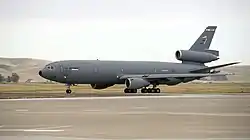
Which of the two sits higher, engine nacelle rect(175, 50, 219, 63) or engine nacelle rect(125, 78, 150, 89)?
engine nacelle rect(175, 50, 219, 63)

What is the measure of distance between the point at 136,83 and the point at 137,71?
76.6 inches

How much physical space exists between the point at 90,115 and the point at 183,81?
1756 cm

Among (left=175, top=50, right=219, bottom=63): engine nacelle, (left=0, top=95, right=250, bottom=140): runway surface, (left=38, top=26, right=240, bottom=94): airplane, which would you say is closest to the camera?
(left=0, top=95, right=250, bottom=140): runway surface

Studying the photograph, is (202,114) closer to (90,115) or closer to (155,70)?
(90,115)

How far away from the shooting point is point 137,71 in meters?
27.5

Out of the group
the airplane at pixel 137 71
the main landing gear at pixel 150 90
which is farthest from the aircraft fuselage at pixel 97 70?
the main landing gear at pixel 150 90

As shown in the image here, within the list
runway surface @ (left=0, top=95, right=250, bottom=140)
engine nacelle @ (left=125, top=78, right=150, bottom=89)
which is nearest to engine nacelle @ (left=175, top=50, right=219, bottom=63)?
engine nacelle @ (left=125, top=78, right=150, bottom=89)

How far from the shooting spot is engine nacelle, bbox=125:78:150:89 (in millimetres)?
25672

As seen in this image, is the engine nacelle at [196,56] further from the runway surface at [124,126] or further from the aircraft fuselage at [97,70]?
the runway surface at [124,126]

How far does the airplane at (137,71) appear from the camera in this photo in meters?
25.8

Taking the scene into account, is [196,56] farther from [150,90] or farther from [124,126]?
[124,126]

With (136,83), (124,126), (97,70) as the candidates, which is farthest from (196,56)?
(124,126)

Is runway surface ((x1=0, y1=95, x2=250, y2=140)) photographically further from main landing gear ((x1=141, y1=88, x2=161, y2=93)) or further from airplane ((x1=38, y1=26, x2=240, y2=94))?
main landing gear ((x1=141, y1=88, x2=161, y2=93))

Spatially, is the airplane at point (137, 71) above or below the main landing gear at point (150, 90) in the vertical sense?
above
